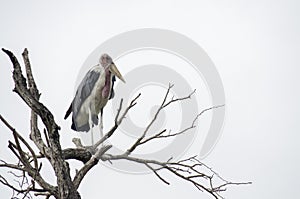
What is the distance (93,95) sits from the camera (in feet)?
10.3

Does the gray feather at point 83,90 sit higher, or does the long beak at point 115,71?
the long beak at point 115,71

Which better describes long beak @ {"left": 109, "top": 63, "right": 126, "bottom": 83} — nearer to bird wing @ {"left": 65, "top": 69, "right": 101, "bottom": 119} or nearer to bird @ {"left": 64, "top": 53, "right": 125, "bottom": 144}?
bird @ {"left": 64, "top": 53, "right": 125, "bottom": 144}

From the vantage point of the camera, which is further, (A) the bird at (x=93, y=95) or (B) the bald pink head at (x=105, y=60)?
(B) the bald pink head at (x=105, y=60)

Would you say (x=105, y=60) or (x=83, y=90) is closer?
(x=83, y=90)

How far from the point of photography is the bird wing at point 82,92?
10.4 feet

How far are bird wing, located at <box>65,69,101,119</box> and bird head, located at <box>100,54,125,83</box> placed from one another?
0.32 ft

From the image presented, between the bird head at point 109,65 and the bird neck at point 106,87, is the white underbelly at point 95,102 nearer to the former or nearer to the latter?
the bird neck at point 106,87

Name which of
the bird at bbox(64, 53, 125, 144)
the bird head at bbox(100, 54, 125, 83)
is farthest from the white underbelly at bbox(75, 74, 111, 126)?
the bird head at bbox(100, 54, 125, 83)

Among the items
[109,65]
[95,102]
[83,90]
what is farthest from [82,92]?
[109,65]

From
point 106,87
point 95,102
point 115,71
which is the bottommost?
point 95,102

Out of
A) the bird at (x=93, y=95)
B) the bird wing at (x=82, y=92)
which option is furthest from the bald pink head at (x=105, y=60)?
the bird wing at (x=82, y=92)

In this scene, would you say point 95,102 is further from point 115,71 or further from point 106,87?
point 115,71

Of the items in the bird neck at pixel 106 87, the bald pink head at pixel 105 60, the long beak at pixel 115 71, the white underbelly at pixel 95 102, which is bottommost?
the white underbelly at pixel 95 102

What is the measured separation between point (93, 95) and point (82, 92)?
10 cm
